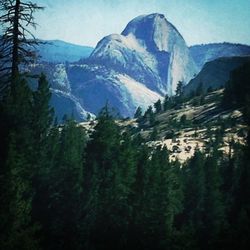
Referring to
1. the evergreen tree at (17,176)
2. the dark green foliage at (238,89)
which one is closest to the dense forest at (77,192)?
the evergreen tree at (17,176)

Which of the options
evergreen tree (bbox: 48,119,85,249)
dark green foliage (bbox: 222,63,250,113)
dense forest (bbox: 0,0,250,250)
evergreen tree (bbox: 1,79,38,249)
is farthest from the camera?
dark green foliage (bbox: 222,63,250,113)

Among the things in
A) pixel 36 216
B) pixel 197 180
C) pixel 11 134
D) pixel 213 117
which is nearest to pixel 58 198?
pixel 36 216

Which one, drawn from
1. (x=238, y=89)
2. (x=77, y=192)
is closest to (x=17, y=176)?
(x=77, y=192)

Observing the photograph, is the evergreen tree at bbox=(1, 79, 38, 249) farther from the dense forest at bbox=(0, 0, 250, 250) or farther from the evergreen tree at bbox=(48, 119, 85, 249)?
the evergreen tree at bbox=(48, 119, 85, 249)

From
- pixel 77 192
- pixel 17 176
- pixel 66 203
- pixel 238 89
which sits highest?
pixel 238 89

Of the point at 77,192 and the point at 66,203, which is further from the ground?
the point at 77,192

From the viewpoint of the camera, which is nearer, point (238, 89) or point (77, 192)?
point (77, 192)

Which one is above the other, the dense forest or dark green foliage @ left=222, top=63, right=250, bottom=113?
dark green foliage @ left=222, top=63, right=250, bottom=113

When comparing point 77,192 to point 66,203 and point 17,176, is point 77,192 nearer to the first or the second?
point 66,203

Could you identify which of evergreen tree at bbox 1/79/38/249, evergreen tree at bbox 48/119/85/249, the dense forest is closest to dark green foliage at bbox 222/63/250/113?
the dense forest

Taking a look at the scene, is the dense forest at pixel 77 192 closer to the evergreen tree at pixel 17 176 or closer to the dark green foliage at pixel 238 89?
the evergreen tree at pixel 17 176

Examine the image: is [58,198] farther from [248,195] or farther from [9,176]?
[248,195]
